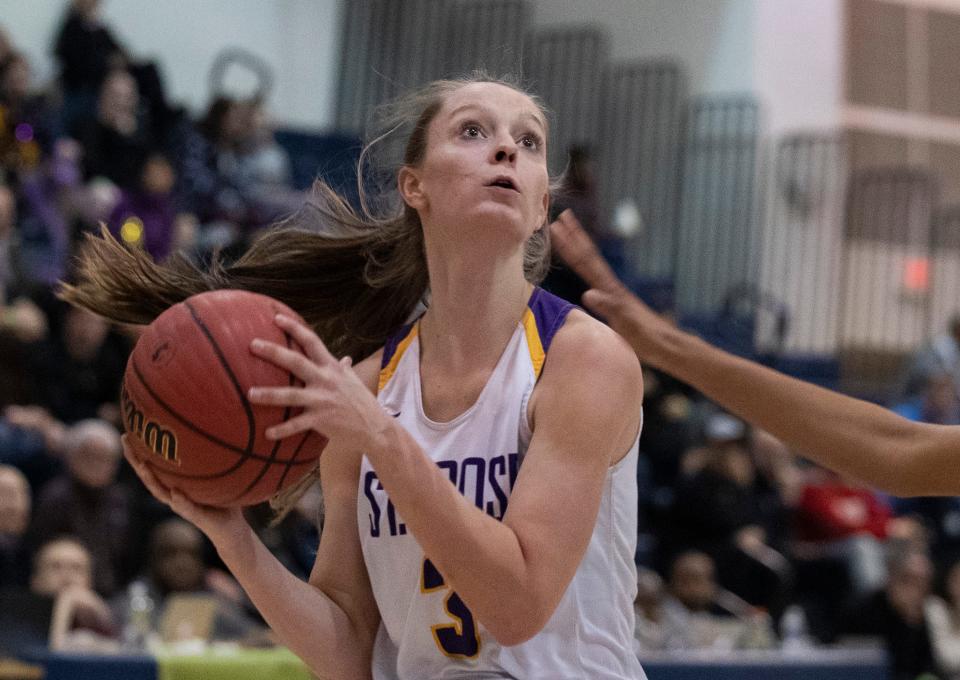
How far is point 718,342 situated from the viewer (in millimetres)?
12445

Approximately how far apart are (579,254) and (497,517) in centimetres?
68

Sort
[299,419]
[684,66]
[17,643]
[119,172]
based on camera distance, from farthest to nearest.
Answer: [684,66], [119,172], [17,643], [299,419]

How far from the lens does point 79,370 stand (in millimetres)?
7484

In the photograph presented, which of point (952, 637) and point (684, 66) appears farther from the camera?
point (684, 66)

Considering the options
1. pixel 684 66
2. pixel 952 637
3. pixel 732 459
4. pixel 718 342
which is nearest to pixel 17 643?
pixel 732 459

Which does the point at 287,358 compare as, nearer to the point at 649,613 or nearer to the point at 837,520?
the point at 649,613

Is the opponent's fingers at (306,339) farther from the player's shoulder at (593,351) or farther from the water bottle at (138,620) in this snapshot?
the water bottle at (138,620)

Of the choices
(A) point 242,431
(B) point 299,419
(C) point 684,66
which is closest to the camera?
(B) point 299,419

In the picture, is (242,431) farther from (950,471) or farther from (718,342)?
(718,342)

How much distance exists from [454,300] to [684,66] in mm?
11592

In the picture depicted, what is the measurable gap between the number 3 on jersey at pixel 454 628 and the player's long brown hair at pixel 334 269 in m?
0.71

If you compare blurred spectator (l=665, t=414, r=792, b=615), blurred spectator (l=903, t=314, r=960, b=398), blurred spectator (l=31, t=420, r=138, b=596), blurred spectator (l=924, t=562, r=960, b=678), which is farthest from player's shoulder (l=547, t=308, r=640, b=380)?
blurred spectator (l=903, t=314, r=960, b=398)

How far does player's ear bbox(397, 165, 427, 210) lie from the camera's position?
114 inches

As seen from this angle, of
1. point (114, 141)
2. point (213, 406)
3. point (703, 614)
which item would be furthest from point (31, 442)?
point (213, 406)
